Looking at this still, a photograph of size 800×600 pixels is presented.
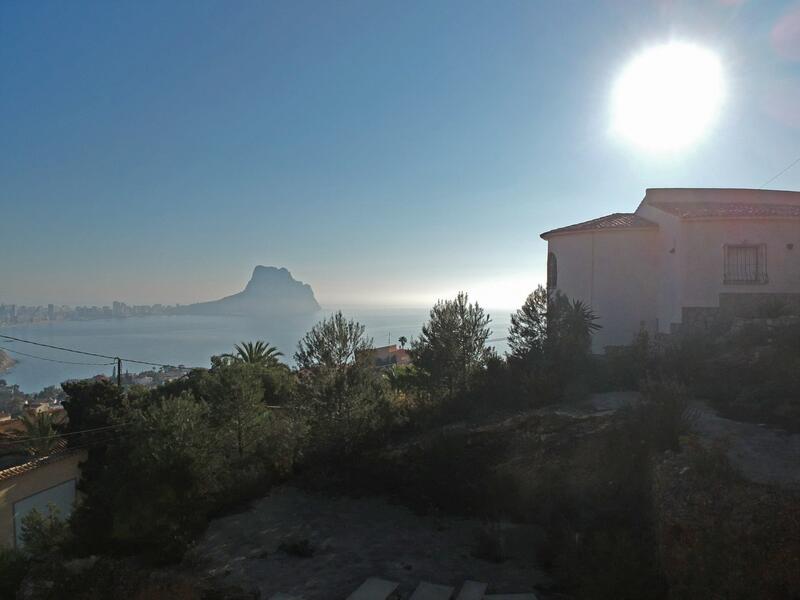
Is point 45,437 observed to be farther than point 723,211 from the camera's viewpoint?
Yes

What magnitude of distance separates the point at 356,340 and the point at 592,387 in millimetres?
7227

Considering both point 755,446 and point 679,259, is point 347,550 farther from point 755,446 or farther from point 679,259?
point 679,259

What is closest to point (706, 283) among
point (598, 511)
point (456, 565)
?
point (598, 511)

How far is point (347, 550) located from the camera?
378 inches

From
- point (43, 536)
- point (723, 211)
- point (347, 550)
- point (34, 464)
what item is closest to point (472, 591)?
point (347, 550)

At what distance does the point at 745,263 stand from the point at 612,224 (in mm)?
4393

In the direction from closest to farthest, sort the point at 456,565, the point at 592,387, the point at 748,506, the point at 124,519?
the point at 748,506 < the point at 456,565 < the point at 124,519 < the point at 592,387

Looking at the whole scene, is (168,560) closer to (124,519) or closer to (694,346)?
(124,519)

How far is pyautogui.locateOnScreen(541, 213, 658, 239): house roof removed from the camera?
17984 mm

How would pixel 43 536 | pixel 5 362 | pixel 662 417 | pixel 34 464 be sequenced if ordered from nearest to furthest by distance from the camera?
1. pixel 662 417
2. pixel 43 536
3. pixel 34 464
4. pixel 5 362

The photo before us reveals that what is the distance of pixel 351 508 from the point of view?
12219 millimetres

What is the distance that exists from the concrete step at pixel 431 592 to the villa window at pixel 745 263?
1383cm

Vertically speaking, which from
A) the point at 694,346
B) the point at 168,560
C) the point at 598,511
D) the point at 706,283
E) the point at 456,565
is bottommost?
the point at 168,560

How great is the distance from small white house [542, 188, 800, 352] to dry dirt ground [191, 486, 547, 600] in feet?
34.7
